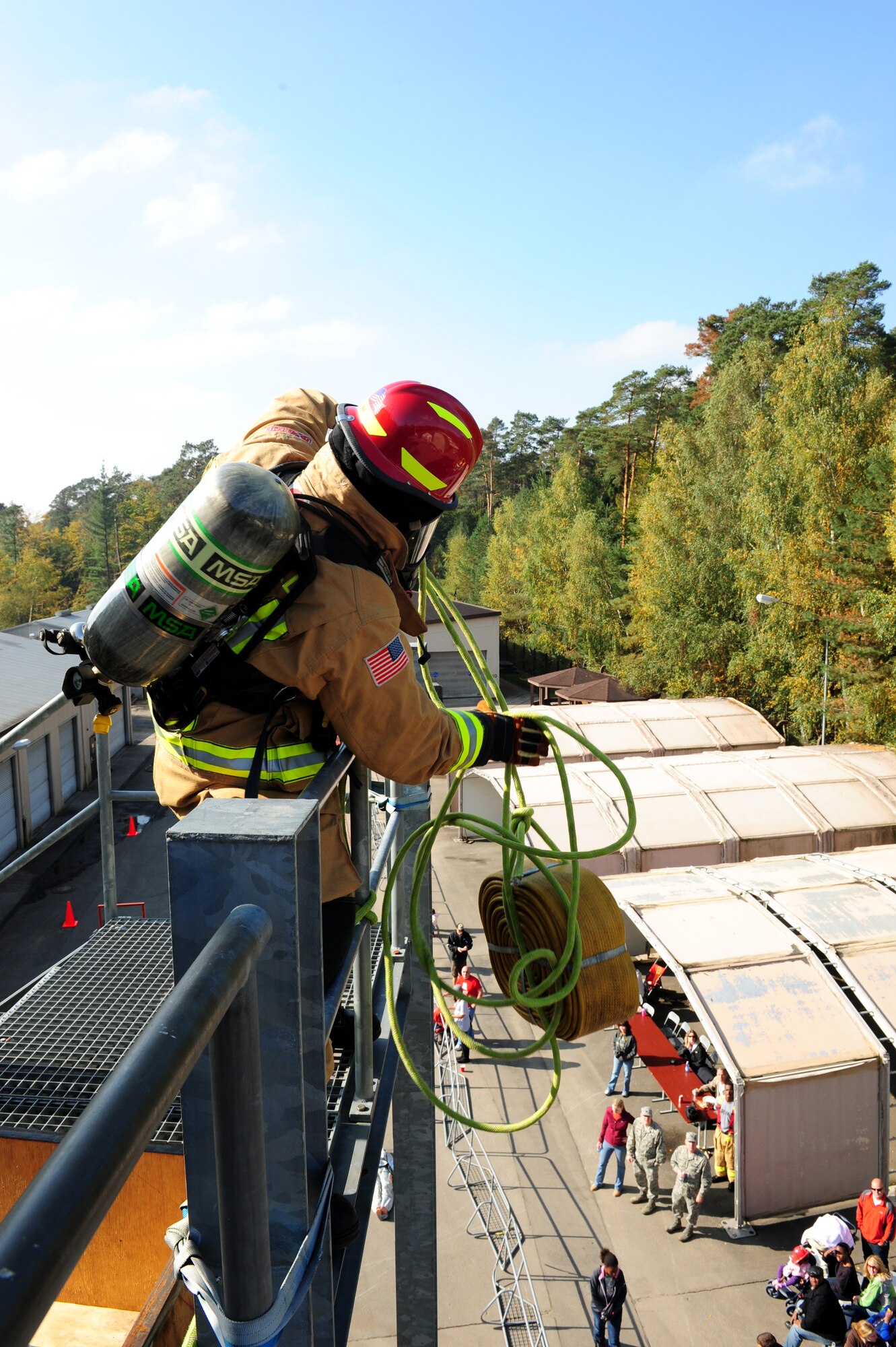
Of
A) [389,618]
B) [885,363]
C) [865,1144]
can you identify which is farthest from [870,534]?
[885,363]

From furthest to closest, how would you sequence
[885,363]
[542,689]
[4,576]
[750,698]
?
1. [4,576]
2. [885,363]
3. [542,689]
4. [750,698]

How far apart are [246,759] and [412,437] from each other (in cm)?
104

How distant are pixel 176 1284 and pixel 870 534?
70.7ft

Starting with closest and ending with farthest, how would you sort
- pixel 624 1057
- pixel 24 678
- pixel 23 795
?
pixel 624 1057 < pixel 23 795 < pixel 24 678

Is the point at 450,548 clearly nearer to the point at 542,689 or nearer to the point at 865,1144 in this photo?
the point at 542,689

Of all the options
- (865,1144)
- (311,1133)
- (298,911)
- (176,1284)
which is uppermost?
(298,911)

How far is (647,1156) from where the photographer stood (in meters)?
9.55

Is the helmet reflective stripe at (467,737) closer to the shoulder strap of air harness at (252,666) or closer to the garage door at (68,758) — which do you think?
the shoulder strap of air harness at (252,666)

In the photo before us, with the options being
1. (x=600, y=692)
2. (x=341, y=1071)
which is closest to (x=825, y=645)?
(x=600, y=692)

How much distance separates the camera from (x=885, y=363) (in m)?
40.2

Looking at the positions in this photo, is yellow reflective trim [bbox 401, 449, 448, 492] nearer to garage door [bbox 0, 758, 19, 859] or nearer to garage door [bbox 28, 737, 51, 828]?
garage door [bbox 0, 758, 19, 859]

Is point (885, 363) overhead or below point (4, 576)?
overhead

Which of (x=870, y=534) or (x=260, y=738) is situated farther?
(x=870, y=534)

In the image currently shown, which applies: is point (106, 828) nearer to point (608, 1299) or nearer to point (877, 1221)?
point (608, 1299)
